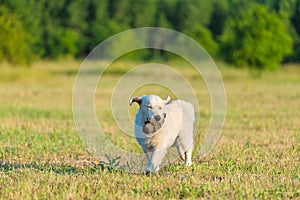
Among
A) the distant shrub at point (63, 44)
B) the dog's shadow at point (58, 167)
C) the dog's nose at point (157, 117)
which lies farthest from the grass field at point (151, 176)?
the distant shrub at point (63, 44)

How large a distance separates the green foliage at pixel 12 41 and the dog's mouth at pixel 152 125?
41443 mm

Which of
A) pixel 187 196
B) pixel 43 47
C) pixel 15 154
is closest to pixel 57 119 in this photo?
pixel 15 154

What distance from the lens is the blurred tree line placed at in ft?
134

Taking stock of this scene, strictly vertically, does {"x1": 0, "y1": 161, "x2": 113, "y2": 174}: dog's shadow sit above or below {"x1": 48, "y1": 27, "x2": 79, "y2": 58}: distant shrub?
below

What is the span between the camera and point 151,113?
8.08 metres

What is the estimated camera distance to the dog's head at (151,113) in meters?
8.07

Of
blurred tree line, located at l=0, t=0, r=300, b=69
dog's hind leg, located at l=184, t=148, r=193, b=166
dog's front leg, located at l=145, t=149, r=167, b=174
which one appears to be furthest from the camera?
blurred tree line, located at l=0, t=0, r=300, b=69

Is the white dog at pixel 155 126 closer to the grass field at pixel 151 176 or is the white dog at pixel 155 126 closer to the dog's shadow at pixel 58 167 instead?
the grass field at pixel 151 176

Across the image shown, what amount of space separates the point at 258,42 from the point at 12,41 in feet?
67.7

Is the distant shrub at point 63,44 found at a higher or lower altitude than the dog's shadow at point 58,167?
higher

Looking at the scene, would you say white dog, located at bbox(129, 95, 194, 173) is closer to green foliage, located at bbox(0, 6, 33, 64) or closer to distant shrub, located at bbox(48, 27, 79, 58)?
green foliage, located at bbox(0, 6, 33, 64)

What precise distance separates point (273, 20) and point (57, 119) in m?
26.0

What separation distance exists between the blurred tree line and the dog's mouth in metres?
32.3

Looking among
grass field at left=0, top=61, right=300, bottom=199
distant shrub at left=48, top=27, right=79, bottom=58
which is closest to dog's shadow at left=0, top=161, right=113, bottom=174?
grass field at left=0, top=61, right=300, bottom=199
